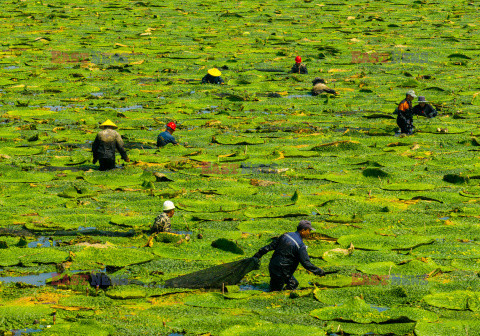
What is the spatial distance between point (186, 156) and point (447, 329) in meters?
8.36

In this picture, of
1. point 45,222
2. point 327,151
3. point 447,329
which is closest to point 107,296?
point 45,222

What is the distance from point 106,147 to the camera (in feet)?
46.4

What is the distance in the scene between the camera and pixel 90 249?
33.6 feet

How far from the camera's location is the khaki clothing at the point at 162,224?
10.9m

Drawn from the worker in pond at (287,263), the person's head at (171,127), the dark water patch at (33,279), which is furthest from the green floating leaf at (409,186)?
the dark water patch at (33,279)

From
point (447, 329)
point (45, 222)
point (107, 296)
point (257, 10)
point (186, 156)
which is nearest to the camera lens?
point (447, 329)

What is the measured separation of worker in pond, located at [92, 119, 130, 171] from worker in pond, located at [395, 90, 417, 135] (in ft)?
20.4

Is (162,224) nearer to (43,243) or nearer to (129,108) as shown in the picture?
(43,243)

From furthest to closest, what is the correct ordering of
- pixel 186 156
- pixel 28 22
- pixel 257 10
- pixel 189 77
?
pixel 257 10 < pixel 28 22 < pixel 189 77 < pixel 186 156

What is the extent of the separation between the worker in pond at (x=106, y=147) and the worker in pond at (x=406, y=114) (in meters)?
6.22

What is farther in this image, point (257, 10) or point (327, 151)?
point (257, 10)

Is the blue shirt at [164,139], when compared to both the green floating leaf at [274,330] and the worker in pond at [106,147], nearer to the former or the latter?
the worker in pond at [106,147]

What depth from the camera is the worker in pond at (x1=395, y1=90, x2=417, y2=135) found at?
54.5 ft

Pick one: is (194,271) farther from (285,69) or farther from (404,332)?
(285,69)
